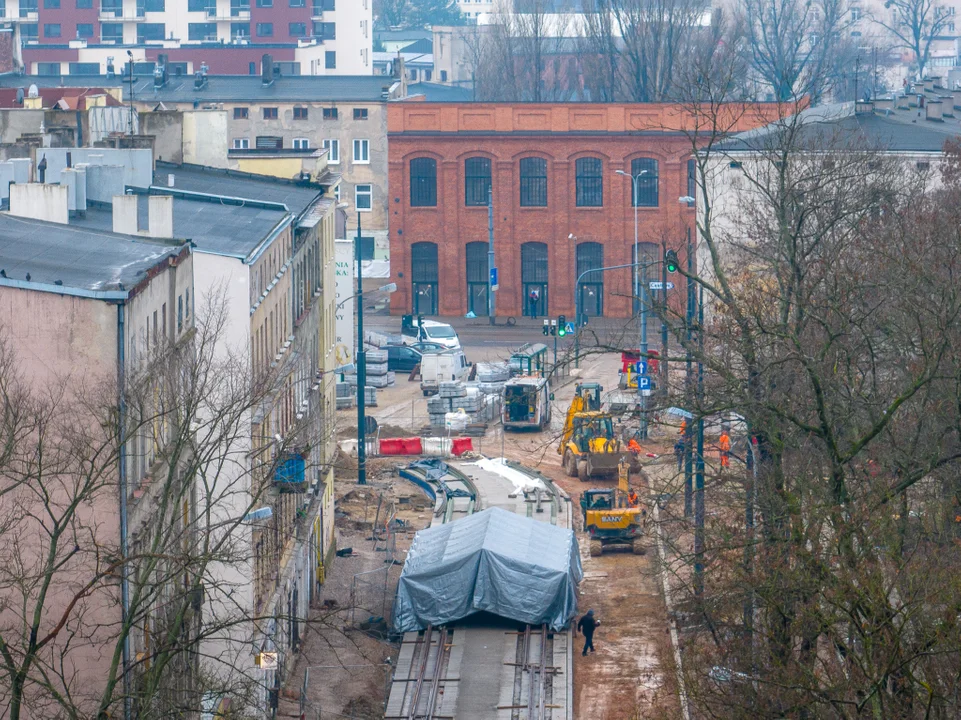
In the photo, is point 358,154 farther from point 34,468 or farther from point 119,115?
point 34,468

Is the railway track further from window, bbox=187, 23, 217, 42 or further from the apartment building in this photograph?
window, bbox=187, 23, 217, 42

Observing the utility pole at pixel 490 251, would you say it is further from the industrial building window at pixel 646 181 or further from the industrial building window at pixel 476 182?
the industrial building window at pixel 646 181

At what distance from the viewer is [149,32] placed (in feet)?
403

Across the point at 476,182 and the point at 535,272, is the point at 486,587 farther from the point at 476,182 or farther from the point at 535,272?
the point at 476,182

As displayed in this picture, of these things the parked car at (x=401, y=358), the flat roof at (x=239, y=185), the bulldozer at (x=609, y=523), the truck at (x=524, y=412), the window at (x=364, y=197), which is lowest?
the bulldozer at (x=609, y=523)

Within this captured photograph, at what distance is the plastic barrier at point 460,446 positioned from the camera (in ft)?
183

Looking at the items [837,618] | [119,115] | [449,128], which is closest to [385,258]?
[449,128]

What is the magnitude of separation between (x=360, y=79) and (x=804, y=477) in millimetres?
70426

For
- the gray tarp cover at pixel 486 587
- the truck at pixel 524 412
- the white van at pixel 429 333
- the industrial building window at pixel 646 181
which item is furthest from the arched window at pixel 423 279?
the gray tarp cover at pixel 486 587

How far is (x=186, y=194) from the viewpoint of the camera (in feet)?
117

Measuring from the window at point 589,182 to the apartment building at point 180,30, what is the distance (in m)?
42.0

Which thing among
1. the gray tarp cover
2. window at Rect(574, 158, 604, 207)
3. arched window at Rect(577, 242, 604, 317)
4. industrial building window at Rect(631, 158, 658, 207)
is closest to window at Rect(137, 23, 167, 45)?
window at Rect(574, 158, 604, 207)

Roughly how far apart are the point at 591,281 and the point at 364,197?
14.4 metres

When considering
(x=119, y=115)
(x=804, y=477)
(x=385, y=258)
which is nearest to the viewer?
(x=804, y=477)
